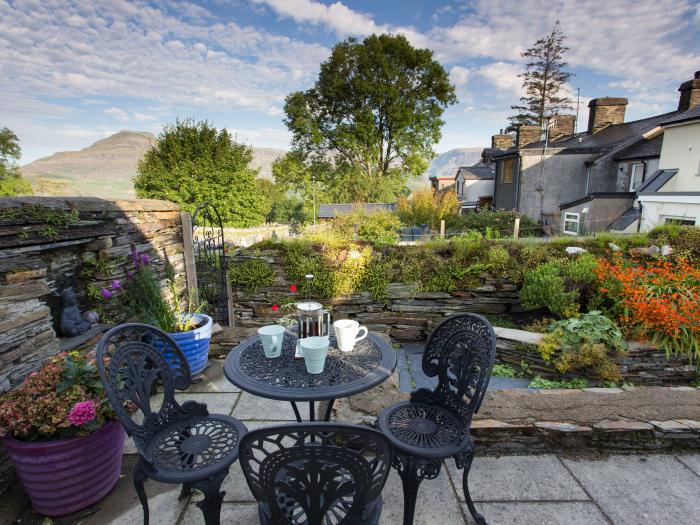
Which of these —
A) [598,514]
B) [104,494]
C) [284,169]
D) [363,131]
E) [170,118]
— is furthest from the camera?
[284,169]

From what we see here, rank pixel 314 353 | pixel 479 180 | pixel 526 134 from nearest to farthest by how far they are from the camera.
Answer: pixel 314 353, pixel 526 134, pixel 479 180

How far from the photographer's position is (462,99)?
848 inches

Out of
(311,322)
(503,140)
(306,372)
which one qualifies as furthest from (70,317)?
(503,140)

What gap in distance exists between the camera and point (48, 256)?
2.58m

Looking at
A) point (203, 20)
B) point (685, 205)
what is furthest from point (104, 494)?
point (685, 205)

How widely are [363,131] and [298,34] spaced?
247 inches

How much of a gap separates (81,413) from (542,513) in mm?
2530

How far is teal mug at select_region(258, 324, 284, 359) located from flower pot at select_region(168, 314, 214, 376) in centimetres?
159

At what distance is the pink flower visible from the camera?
1.69m

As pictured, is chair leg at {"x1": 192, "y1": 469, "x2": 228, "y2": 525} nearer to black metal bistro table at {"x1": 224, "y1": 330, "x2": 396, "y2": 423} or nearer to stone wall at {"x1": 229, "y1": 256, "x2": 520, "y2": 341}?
black metal bistro table at {"x1": 224, "y1": 330, "x2": 396, "y2": 423}

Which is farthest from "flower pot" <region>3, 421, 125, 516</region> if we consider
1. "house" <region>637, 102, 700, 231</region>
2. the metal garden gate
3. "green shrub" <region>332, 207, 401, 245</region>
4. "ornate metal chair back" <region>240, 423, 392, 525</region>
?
"house" <region>637, 102, 700, 231</region>

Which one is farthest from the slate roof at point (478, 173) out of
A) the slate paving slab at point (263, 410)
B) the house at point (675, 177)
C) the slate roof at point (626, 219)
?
the slate paving slab at point (263, 410)

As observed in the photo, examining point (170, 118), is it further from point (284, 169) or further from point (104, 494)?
point (104, 494)

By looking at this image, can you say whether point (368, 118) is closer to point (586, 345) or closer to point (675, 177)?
point (675, 177)
